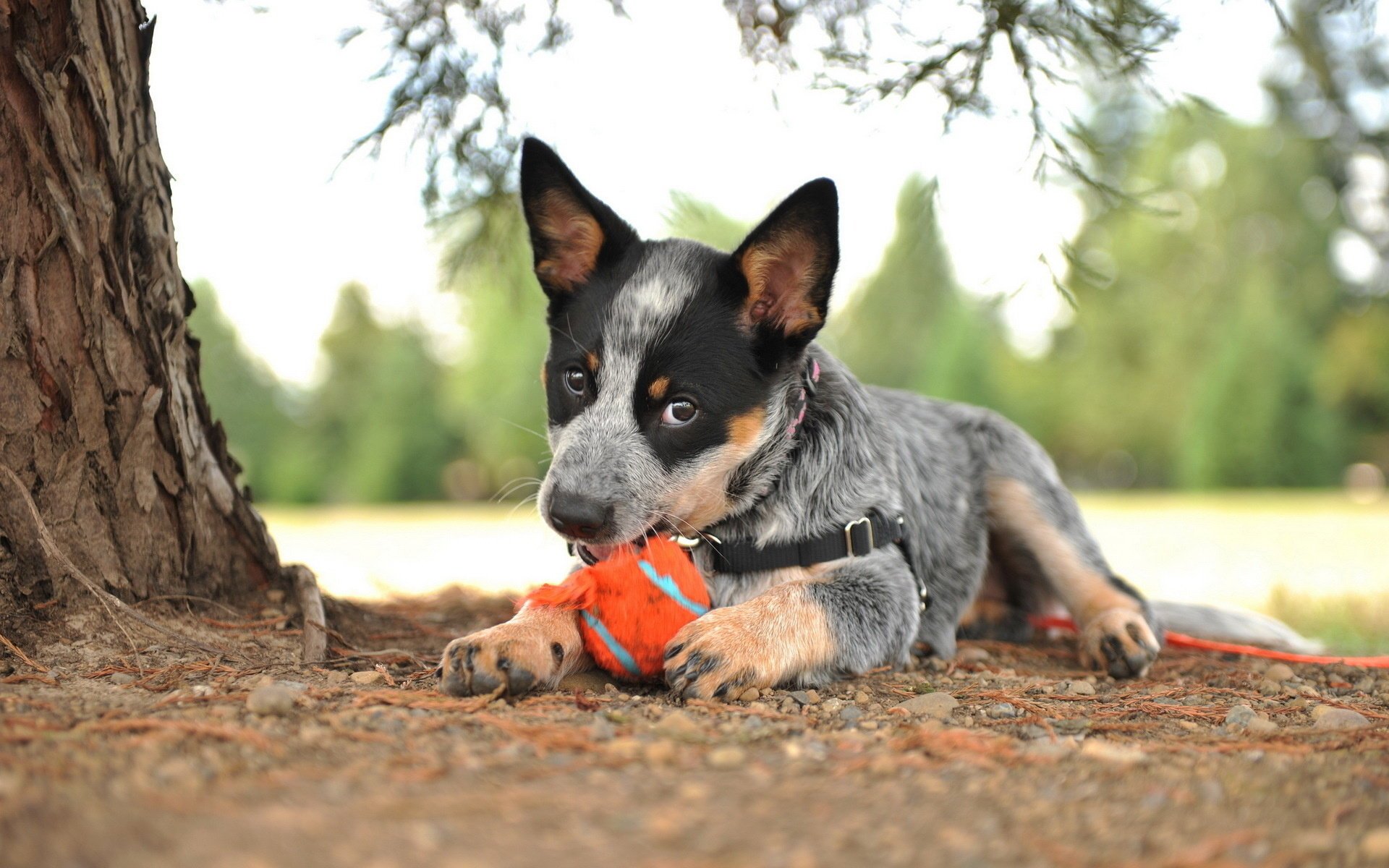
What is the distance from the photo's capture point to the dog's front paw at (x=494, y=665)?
8.59 feet

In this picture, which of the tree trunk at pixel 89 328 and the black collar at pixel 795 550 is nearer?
the tree trunk at pixel 89 328

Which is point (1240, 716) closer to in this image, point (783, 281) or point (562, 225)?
point (783, 281)

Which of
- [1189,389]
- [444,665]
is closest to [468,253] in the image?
[444,665]

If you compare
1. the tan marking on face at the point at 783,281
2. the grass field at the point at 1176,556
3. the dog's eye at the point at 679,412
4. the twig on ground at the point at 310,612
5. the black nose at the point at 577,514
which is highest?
the tan marking on face at the point at 783,281

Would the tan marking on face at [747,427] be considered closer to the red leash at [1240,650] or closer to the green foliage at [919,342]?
the red leash at [1240,650]

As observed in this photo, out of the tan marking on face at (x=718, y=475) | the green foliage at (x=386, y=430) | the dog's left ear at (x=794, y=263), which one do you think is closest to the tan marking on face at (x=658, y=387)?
the tan marking on face at (x=718, y=475)

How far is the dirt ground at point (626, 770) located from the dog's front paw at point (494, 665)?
0.09 meters

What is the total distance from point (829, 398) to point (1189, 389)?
3020cm

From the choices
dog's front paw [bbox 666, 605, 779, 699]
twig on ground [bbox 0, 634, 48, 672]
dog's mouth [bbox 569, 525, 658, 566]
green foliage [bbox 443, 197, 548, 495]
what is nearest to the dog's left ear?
dog's mouth [bbox 569, 525, 658, 566]

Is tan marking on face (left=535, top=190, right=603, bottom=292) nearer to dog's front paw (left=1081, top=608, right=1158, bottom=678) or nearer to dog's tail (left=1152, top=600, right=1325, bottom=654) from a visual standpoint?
dog's front paw (left=1081, top=608, right=1158, bottom=678)

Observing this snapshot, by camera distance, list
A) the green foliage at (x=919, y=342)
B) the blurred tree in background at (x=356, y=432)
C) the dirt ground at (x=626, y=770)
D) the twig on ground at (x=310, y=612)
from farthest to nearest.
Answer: the blurred tree in background at (x=356, y=432), the green foliage at (x=919, y=342), the twig on ground at (x=310, y=612), the dirt ground at (x=626, y=770)

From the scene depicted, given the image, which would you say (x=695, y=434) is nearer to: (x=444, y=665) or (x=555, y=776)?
(x=444, y=665)

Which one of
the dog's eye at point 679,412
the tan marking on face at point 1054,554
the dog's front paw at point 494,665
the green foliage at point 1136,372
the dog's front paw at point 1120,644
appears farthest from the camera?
the green foliage at point 1136,372

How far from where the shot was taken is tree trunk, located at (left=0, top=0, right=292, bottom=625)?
283 cm
